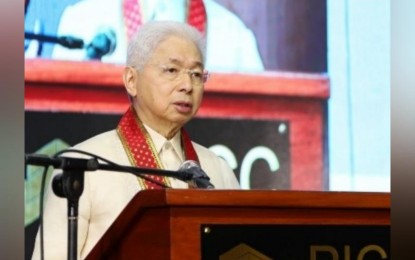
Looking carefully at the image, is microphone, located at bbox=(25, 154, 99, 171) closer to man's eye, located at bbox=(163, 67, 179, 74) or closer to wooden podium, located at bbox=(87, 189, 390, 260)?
wooden podium, located at bbox=(87, 189, 390, 260)

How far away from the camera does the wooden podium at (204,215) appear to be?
4.28 ft

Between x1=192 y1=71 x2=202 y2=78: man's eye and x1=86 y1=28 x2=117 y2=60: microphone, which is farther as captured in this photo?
x1=86 y1=28 x2=117 y2=60: microphone

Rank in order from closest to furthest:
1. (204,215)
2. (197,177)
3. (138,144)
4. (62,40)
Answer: (204,215)
(197,177)
(138,144)
(62,40)

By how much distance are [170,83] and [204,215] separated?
951 mm

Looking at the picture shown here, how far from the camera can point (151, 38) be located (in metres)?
2.23

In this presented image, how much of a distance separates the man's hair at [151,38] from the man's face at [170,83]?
1 centimetres

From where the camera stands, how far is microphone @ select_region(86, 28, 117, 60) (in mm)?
2553

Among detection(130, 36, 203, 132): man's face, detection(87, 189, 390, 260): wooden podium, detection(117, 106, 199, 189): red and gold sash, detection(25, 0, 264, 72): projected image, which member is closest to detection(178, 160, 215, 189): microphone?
detection(87, 189, 390, 260): wooden podium

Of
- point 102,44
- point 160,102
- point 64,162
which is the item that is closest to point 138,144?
point 160,102

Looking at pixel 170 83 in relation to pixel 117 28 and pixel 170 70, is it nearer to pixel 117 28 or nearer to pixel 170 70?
pixel 170 70

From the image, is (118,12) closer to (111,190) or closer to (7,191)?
(111,190)

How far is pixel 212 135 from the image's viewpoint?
277cm

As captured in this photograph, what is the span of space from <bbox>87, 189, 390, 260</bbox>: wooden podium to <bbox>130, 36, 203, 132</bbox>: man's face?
32.5 inches

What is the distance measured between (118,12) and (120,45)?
106 millimetres
